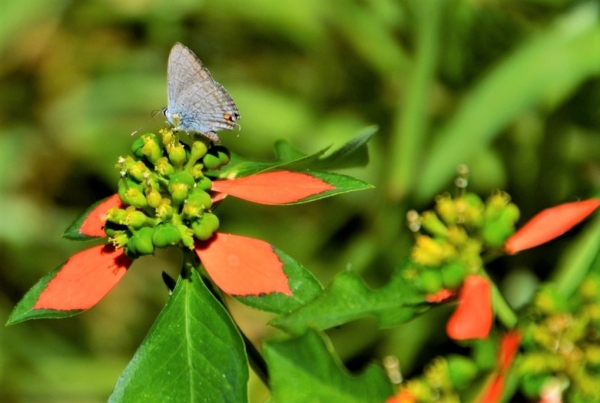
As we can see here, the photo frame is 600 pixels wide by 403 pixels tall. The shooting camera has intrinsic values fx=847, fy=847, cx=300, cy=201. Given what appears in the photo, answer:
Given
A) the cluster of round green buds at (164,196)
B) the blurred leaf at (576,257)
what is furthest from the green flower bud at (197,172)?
the blurred leaf at (576,257)

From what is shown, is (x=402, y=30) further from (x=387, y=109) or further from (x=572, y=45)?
(x=572, y=45)

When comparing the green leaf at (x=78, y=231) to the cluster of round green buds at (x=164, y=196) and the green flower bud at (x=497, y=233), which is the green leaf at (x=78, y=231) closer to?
the cluster of round green buds at (x=164, y=196)

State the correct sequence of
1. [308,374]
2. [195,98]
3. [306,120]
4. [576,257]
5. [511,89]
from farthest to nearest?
[306,120], [511,89], [576,257], [195,98], [308,374]

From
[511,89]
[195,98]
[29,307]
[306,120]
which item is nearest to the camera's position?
[29,307]

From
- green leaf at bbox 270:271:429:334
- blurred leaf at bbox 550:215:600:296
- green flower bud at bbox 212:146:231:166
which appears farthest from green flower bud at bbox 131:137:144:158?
blurred leaf at bbox 550:215:600:296

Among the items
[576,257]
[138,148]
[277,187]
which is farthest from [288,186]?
[576,257]

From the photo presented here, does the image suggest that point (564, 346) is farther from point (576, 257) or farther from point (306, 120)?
point (306, 120)

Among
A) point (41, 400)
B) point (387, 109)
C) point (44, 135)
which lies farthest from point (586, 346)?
point (44, 135)
